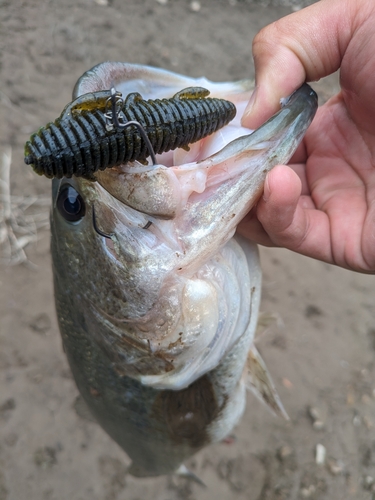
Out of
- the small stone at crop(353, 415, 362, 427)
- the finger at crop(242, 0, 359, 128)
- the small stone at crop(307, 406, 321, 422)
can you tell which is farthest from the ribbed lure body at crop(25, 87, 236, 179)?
the small stone at crop(353, 415, 362, 427)

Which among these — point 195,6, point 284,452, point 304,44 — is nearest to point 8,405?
point 284,452

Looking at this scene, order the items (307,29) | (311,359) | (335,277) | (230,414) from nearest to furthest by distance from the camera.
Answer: (307,29)
(230,414)
(311,359)
(335,277)

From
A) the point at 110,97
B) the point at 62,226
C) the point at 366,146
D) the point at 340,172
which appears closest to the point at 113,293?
the point at 62,226

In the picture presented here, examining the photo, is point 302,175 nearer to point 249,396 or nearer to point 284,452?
point 249,396

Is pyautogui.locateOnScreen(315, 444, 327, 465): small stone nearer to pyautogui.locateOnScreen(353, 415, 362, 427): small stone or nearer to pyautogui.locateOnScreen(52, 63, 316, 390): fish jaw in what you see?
pyautogui.locateOnScreen(353, 415, 362, 427): small stone

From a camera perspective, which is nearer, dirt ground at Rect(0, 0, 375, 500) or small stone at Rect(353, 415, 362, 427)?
dirt ground at Rect(0, 0, 375, 500)

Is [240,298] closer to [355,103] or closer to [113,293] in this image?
[113,293]
